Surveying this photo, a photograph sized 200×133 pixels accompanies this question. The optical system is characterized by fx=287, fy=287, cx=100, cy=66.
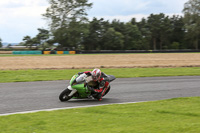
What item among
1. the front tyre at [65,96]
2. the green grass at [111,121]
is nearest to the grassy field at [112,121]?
the green grass at [111,121]

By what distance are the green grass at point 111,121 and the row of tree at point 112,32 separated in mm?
57787

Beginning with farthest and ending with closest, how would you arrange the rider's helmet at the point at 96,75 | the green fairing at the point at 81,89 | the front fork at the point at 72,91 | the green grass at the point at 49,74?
the green grass at the point at 49,74
the rider's helmet at the point at 96,75
the front fork at the point at 72,91
the green fairing at the point at 81,89

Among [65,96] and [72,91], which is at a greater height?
[72,91]

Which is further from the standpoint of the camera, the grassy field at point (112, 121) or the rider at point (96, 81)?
the rider at point (96, 81)

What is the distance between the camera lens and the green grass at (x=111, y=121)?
569cm

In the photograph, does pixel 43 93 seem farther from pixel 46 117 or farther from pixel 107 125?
pixel 107 125

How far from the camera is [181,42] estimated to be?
277ft

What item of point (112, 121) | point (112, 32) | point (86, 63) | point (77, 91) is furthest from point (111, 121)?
point (112, 32)

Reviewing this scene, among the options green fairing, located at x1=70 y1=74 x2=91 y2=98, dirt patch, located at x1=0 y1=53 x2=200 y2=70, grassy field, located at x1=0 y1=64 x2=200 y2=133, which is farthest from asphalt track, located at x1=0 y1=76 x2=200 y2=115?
dirt patch, located at x1=0 y1=53 x2=200 y2=70

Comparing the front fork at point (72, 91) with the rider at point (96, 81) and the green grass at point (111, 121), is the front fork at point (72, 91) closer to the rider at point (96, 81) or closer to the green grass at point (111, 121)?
the rider at point (96, 81)

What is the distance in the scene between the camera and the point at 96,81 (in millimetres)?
10047

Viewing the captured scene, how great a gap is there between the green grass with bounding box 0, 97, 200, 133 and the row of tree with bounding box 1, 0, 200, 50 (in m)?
57.8

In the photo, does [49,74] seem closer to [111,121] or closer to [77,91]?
[77,91]

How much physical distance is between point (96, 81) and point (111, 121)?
12.0 feet
